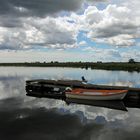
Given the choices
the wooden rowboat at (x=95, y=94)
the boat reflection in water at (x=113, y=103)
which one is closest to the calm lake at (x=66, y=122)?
the boat reflection in water at (x=113, y=103)

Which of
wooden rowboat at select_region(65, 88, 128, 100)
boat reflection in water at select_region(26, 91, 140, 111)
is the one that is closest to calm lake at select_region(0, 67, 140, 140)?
boat reflection in water at select_region(26, 91, 140, 111)

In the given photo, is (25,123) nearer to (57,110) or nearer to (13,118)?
(13,118)

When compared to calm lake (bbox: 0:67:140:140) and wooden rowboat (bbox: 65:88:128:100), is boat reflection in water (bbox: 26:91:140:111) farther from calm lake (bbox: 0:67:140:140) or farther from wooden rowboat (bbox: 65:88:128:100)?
calm lake (bbox: 0:67:140:140)

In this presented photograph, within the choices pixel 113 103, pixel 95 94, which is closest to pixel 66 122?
pixel 113 103

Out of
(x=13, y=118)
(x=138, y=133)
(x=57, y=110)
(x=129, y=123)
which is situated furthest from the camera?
(x=57, y=110)

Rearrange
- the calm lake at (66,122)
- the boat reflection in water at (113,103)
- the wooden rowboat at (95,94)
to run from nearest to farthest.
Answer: the calm lake at (66,122), the boat reflection in water at (113,103), the wooden rowboat at (95,94)

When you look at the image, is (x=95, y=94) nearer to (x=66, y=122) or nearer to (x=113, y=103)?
(x=113, y=103)

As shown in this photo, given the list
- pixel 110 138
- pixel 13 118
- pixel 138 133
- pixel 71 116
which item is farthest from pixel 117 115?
pixel 13 118

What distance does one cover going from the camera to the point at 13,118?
67.5 ft

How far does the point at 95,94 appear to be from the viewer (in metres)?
27.6

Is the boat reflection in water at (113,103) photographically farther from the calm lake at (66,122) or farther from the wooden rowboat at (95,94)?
the calm lake at (66,122)

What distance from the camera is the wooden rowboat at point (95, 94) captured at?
26.4 metres

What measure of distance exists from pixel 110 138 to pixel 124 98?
42.9ft

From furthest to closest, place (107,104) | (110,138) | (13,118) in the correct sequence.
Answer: (107,104), (13,118), (110,138)
